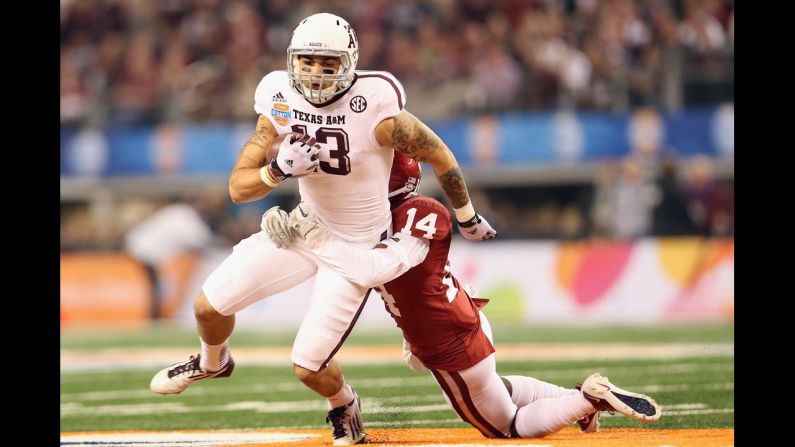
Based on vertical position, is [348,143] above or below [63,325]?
above

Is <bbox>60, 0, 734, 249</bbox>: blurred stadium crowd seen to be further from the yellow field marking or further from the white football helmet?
the white football helmet

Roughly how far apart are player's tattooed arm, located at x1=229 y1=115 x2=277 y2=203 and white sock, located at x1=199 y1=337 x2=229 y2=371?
0.75 meters

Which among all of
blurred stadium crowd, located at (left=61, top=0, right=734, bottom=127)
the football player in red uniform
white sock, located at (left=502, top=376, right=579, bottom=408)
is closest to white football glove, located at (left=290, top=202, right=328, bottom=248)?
the football player in red uniform

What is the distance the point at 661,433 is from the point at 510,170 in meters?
10.9

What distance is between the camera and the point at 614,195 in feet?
47.6

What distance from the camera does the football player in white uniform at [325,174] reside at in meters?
5.36

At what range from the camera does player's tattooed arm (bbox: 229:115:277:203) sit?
5.32m

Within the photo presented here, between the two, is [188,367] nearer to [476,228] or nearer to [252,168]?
[252,168]

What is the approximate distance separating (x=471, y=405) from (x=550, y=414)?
0.36 metres

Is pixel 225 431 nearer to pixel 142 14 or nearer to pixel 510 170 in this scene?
pixel 510 170

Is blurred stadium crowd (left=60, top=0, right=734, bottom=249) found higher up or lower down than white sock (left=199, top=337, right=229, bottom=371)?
higher up

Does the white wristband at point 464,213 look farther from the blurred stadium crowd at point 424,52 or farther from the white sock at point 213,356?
the blurred stadium crowd at point 424,52

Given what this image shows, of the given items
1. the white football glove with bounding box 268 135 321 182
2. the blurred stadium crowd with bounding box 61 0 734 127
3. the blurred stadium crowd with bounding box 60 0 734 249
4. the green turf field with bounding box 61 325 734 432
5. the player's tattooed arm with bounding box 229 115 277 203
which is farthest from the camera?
the blurred stadium crowd with bounding box 61 0 734 127
